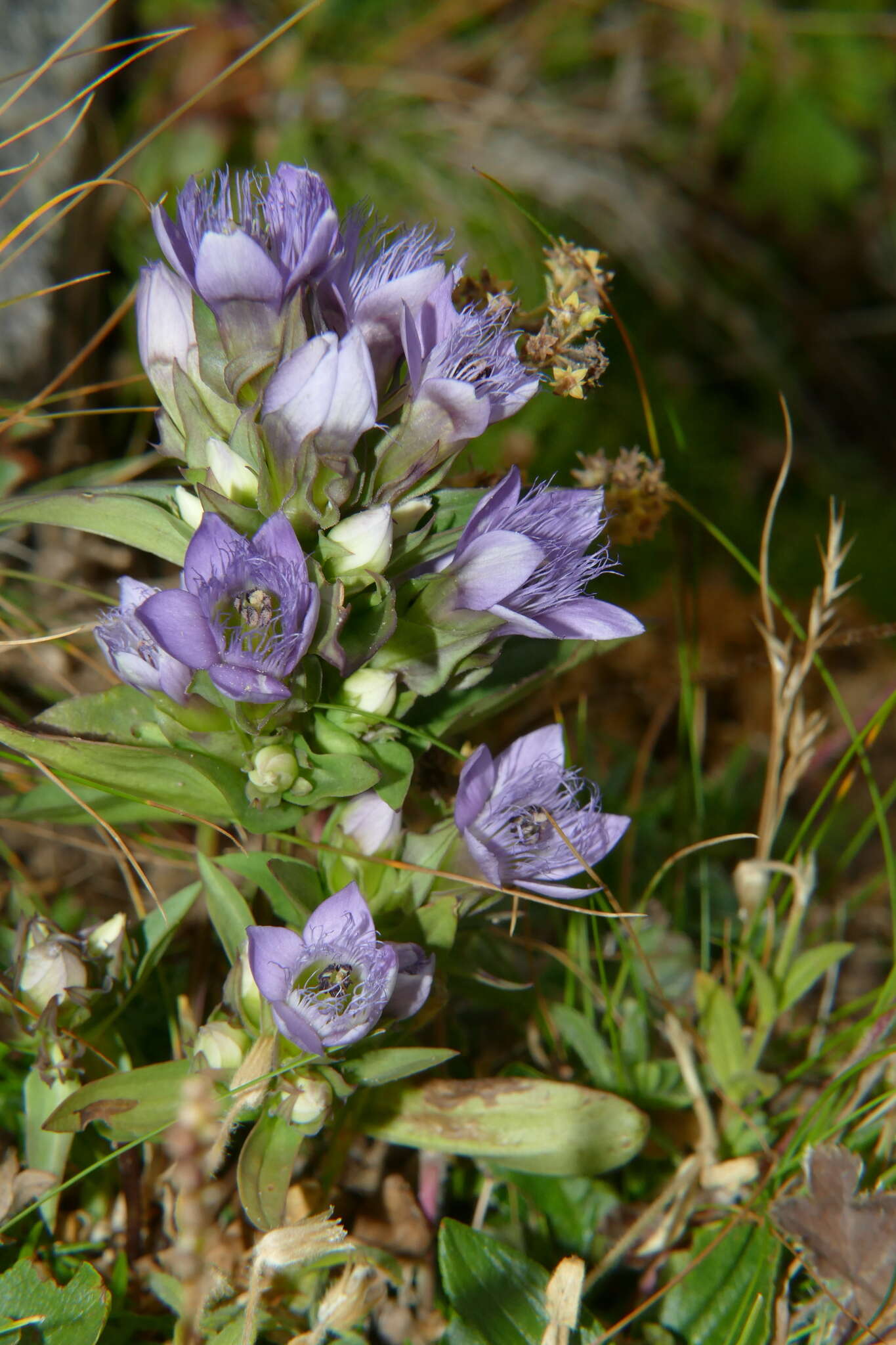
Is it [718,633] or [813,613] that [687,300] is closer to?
[718,633]

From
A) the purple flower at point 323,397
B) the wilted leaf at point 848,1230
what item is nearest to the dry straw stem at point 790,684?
the wilted leaf at point 848,1230

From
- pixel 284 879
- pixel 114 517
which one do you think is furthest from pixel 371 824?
pixel 114 517

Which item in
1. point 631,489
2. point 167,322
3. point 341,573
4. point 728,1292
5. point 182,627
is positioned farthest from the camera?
point 631,489

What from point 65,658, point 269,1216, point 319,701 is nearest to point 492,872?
point 319,701

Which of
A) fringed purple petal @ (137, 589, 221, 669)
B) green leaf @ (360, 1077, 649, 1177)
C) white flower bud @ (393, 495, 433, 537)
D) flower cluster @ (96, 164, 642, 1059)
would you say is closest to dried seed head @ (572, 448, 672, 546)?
flower cluster @ (96, 164, 642, 1059)

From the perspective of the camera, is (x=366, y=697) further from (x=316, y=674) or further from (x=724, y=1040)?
(x=724, y=1040)

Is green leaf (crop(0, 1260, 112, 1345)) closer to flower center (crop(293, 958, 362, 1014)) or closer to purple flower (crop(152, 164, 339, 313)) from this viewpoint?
flower center (crop(293, 958, 362, 1014))

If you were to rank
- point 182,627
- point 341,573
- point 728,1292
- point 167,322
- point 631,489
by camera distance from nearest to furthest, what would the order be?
point 182,627, point 341,573, point 167,322, point 728,1292, point 631,489
